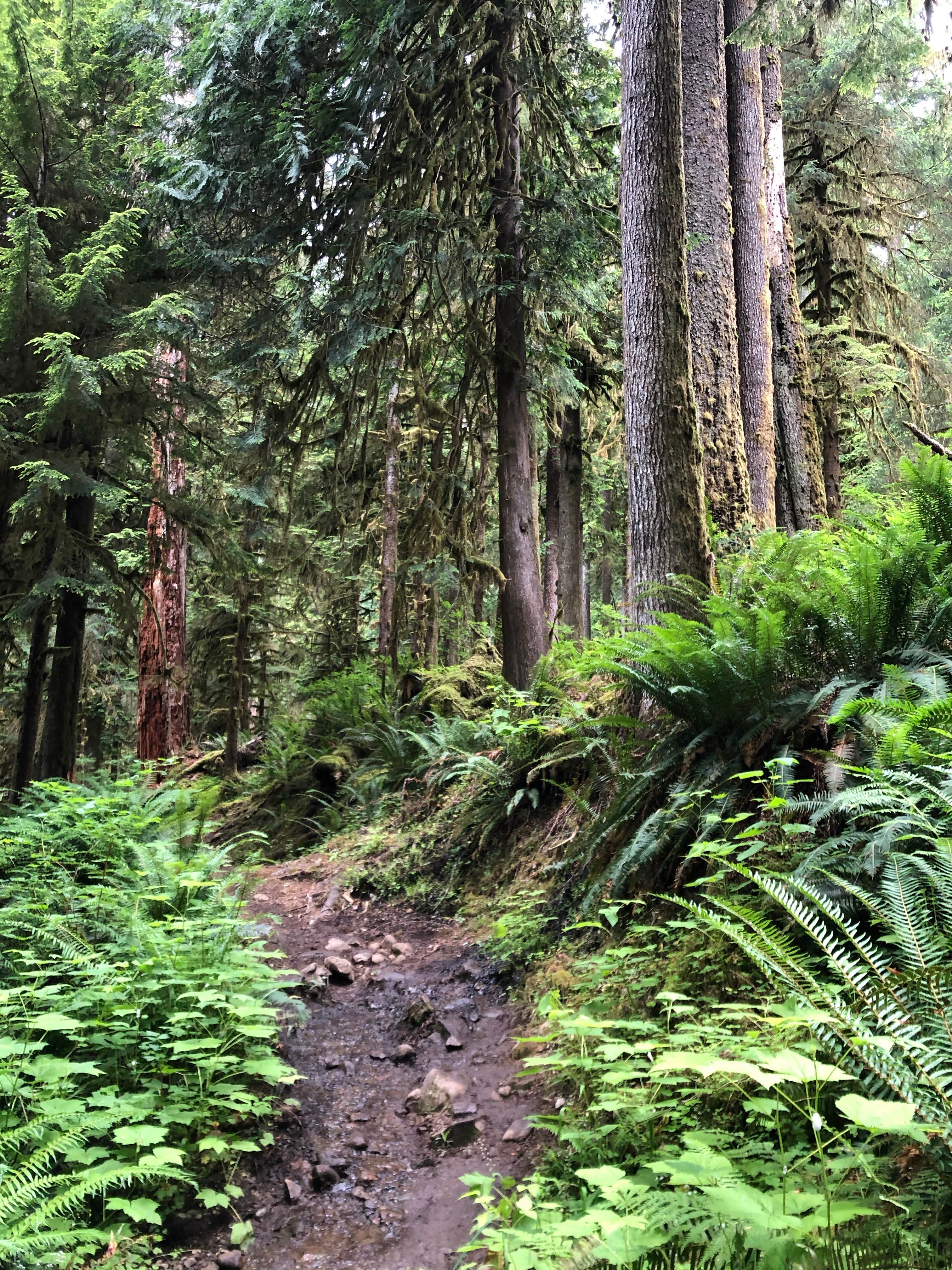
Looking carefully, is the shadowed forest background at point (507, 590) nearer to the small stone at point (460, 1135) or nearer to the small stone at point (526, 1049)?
the small stone at point (526, 1049)

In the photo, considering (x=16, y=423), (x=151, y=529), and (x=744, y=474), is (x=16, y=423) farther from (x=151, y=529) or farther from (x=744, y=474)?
(x=744, y=474)

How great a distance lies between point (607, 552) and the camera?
20.5 meters

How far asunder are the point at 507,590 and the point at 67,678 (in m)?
4.76

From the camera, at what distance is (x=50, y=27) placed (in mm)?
8344

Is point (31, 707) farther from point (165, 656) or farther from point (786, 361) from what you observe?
point (786, 361)

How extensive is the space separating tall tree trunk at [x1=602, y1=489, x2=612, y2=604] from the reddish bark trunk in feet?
27.3

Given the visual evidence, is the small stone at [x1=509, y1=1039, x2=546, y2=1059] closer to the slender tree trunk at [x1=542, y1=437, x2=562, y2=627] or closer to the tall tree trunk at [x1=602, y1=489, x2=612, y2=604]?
the slender tree trunk at [x1=542, y1=437, x2=562, y2=627]

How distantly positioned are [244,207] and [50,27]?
2992mm

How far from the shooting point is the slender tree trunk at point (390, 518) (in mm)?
10820

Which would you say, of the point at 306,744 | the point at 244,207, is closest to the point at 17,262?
the point at 244,207

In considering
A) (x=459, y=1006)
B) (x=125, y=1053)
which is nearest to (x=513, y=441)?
(x=459, y=1006)

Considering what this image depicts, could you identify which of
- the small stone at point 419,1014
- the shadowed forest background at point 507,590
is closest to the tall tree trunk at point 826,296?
the shadowed forest background at point 507,590

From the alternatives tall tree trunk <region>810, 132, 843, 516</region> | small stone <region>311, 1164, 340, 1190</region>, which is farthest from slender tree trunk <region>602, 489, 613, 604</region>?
small stone <region>311, 1164, 340, 1190</region>

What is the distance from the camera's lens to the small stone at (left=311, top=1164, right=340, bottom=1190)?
2977 millimetres
